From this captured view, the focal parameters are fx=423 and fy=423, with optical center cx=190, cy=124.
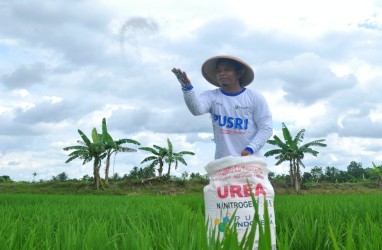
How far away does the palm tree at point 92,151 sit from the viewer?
74.1 ft

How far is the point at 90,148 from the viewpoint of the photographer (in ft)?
75.2

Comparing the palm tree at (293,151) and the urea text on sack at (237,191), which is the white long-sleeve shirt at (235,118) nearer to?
the urea text on sack at (237,191)

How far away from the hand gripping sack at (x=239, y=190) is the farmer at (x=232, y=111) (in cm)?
64

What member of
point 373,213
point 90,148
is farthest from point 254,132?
point 90,148

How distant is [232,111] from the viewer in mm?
3066

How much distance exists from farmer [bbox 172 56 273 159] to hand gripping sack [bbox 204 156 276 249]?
0.64 meters

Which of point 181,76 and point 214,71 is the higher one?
point 214,71

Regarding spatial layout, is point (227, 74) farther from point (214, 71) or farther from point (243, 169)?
point (243, 169)

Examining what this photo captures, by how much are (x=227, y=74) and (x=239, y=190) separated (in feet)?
3.79

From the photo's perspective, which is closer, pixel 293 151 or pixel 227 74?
pixel 227 74

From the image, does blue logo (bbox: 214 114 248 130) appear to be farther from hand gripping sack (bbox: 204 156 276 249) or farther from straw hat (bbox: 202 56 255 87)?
hand gripping sack (bbox: 204 156 276 249)

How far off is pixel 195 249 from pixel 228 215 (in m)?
0.94

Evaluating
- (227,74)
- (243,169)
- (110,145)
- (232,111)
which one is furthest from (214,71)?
(110,145)

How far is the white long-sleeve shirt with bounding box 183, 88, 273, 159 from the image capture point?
302cm
